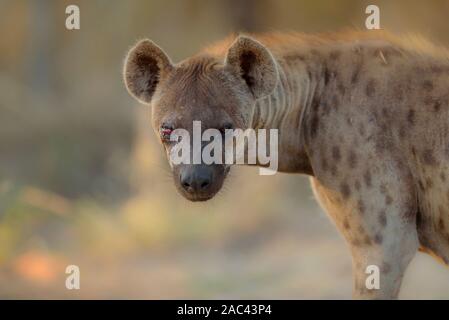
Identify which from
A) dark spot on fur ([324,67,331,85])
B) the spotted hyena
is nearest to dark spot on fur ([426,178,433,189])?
the spotted hyena

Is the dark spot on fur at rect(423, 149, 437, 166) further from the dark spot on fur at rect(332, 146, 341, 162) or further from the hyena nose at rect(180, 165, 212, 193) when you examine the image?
the hyena nose at rect(180, 165, 212, 193)

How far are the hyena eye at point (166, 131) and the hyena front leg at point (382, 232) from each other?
0.92m

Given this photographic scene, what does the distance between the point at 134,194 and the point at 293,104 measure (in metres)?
6.53

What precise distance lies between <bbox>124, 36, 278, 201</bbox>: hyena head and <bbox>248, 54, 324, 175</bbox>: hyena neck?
19 cm

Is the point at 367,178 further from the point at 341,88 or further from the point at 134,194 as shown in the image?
the point at 134,194

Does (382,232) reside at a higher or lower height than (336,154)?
lower

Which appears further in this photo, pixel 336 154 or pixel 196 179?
pixel 336 154

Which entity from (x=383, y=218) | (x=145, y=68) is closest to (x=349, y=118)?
(x=383, y=218)

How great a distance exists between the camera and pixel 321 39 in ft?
18.6

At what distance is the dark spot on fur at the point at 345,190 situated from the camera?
5230mm

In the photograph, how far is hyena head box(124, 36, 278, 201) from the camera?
5.08 metres

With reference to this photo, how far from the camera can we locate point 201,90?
5207 mm
